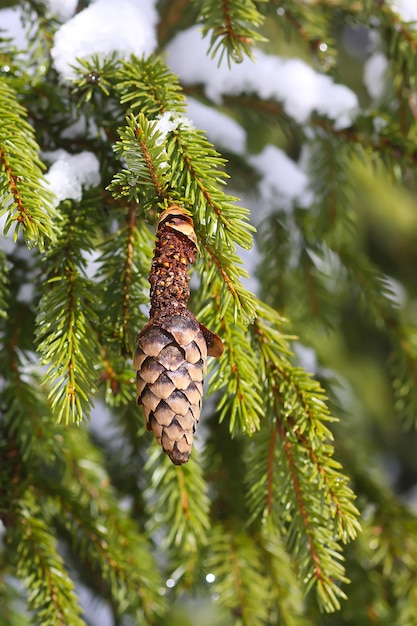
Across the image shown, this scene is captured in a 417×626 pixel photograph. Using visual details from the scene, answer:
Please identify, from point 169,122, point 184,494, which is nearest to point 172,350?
point 169,122

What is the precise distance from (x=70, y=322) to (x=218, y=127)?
79 cm

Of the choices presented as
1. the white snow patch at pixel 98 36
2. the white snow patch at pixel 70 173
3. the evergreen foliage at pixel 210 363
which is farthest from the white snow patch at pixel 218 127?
the white snow patch at pixel 70 173

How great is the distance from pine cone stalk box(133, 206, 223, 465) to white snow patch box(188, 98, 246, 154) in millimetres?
743

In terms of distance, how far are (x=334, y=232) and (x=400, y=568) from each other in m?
0.65

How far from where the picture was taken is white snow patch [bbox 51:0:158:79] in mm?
917

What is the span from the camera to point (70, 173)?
2.94ft

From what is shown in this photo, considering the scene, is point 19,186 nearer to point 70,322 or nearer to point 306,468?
point 70,322

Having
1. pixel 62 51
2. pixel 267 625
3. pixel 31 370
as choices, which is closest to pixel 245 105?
pixel 62 51

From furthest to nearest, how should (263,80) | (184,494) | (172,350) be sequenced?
(263,80) < (184,494) < (172,350)

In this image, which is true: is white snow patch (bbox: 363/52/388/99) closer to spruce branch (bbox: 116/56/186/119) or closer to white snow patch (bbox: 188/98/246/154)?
white snow patch (bbox: 188/98/246/154)

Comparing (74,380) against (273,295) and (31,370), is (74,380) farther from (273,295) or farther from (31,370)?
Answer: (273,295)

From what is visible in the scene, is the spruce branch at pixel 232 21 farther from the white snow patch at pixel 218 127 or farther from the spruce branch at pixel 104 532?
the spruce branch at pixel 104 532

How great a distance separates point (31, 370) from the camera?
3.66ft

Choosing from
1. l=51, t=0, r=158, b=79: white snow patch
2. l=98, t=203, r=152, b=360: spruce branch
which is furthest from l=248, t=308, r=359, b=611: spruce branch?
l=51, t=0, r=158, b=79: white snow patch
